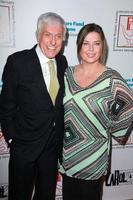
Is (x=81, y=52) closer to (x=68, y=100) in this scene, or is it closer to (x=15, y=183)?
(x=68, y=100)

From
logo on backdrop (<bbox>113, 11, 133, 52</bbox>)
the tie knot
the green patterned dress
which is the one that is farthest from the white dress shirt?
logo on backdrop (<bbox>113, 11, 133, 52</bbox>)

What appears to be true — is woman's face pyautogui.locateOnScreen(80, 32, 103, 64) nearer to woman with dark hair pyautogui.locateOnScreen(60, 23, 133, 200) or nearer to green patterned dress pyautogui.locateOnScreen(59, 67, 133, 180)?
woman with dark hair pyautogui.locateOnScreen(60, 23, 133, 200)

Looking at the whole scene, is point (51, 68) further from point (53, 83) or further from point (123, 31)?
point (123, 31)

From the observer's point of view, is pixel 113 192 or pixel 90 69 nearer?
pixel 90 69

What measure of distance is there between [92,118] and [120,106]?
0.80ft

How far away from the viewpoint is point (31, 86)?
4.82 feet

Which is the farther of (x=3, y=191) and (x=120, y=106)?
(x=3, y=191)

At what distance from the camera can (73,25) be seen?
1.86 m

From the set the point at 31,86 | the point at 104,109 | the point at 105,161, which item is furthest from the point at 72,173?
the point at 31,86

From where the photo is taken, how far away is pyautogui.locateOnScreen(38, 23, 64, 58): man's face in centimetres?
144

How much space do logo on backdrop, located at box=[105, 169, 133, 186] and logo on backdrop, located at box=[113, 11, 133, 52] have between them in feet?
3.43

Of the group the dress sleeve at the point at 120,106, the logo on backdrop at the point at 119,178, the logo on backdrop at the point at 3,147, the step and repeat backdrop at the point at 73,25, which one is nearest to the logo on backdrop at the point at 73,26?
the step and repeat backdrop at the point at 73,25

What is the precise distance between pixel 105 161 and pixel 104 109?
34 centimetres

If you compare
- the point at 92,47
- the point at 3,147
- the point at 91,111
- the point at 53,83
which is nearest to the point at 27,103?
the point at 53,83
